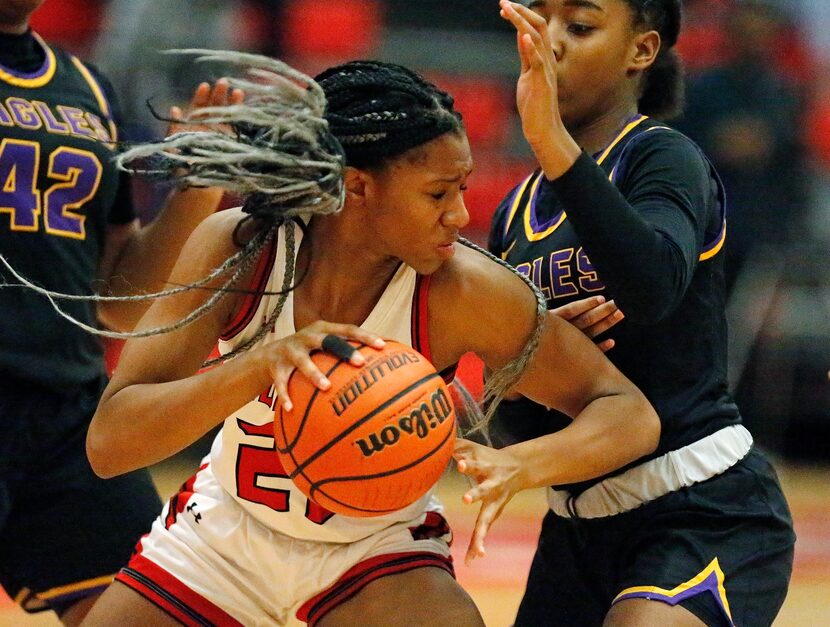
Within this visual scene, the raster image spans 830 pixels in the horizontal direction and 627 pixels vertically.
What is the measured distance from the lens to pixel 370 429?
2520mm

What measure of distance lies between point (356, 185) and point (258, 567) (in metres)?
0.95

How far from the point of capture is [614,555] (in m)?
3.09

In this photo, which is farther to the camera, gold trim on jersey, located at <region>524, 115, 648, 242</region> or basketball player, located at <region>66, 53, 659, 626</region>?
gold trim on jersey, located at <region>524, 115, 648, 242</region>

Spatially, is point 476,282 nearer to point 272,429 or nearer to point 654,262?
point 654,262

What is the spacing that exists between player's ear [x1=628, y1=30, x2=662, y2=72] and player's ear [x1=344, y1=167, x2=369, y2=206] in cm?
86

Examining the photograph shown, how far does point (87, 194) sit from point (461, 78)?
4.79 meters

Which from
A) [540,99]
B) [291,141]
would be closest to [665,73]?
[540,99]

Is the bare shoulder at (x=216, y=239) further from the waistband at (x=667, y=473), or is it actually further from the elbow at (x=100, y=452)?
the waistband at (x=667, y=473)

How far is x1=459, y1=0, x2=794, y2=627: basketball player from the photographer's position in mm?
2756

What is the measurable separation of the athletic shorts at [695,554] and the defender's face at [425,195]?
0.84m

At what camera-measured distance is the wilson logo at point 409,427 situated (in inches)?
99.3

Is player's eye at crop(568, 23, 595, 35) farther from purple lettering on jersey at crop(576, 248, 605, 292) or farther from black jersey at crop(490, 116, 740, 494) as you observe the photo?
purple lettering on jersey at crop(576, 248, 605, 292)

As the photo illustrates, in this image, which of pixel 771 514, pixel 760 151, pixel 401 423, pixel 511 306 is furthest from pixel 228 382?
pixel 760 151

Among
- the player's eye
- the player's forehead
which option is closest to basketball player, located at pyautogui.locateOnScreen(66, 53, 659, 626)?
the player's forehead
